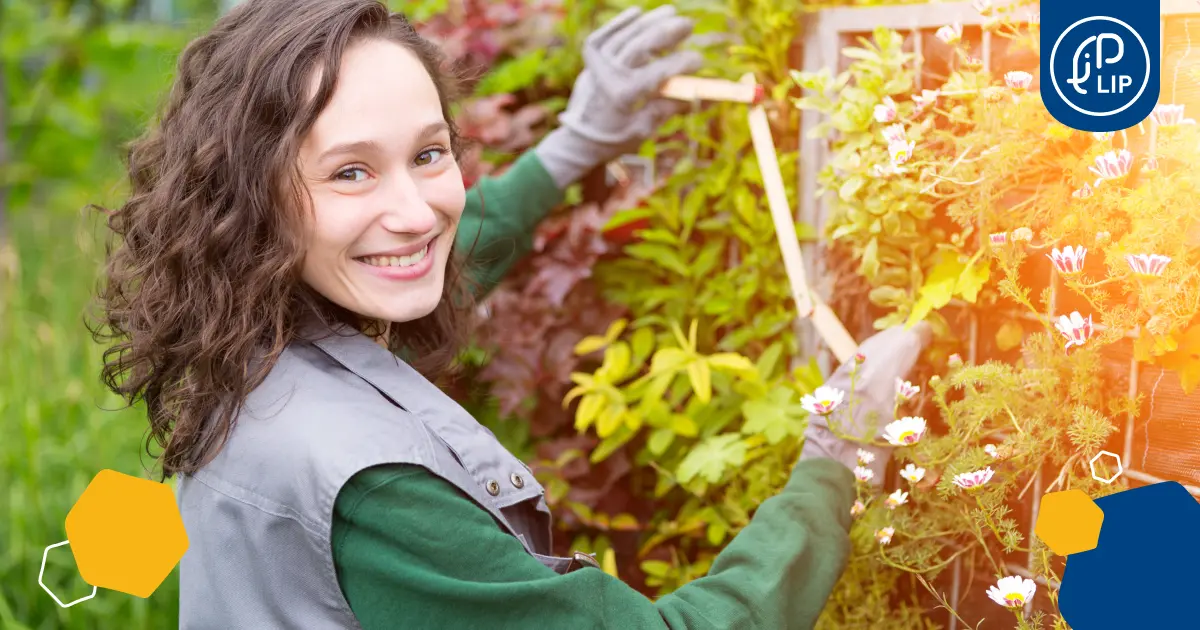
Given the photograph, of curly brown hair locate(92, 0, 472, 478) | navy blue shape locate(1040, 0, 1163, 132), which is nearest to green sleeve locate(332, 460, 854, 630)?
curly brown hair locate(92, 0, 472, 478)

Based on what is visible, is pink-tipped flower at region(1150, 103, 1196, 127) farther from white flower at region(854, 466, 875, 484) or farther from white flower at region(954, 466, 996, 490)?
white flower at region(854, 466, 875, 484)

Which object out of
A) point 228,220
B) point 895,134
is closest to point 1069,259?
point 895,134

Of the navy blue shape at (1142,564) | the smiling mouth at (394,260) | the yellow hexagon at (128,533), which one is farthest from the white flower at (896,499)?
the yellow hexagon at (128,533)

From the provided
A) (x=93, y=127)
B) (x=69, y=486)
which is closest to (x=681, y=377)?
(x=69, y=486)

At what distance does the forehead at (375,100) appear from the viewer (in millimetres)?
1255

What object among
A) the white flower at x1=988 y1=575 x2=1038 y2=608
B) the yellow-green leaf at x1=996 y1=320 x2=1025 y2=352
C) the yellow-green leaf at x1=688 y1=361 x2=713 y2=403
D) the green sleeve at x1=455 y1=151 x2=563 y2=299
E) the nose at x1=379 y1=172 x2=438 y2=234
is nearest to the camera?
the white flower at x1=988 y1=575 x2=1038 y2=608

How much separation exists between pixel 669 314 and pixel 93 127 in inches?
164

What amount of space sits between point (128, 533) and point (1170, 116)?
1.34 metres

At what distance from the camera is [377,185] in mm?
1311

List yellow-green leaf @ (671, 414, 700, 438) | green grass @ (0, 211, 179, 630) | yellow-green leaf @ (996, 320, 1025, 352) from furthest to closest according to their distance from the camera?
green grass @ (0, 211, 179, 630) < yellow-green leaf @ (671, 414, 700, 438) < yellow-green leaf @ (996, 320, 1025, 352)

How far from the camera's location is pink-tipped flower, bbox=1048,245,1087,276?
118 cm

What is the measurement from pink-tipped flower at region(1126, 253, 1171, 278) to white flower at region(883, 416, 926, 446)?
344 millimetres

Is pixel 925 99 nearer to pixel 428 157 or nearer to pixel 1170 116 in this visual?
pixel 1170 116

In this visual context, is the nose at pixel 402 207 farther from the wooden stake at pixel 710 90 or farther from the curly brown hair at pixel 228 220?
the wooden stake at pixel 710 90
